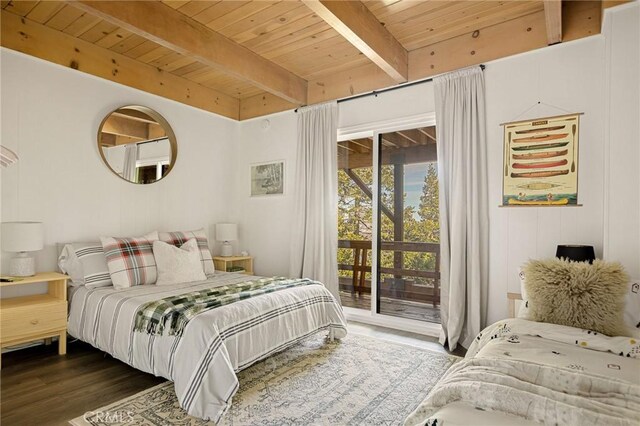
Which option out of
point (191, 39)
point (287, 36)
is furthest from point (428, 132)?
point (191, 39)

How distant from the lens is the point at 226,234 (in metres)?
4.48

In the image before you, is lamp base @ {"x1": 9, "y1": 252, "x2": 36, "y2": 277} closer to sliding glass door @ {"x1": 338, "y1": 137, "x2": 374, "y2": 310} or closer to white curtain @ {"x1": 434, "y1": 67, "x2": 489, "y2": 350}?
sliding glass door @ {"x1": 338, "y1": 137, "x2": 374, "y2": 310}

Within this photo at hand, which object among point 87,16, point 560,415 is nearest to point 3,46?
point 87,16

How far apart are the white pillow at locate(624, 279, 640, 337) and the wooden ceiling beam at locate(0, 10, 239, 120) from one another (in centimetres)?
450

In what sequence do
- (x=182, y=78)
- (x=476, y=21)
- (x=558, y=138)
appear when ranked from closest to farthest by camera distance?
(x=558, y=138) → (x=476, y=21) → (x=182, y=78)

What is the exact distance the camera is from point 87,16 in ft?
9.70

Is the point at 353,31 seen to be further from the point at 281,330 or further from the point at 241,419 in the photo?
the point at 241,419

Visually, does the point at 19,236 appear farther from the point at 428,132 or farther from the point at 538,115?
the point at 538,115

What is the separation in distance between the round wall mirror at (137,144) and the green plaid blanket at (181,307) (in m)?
1.83

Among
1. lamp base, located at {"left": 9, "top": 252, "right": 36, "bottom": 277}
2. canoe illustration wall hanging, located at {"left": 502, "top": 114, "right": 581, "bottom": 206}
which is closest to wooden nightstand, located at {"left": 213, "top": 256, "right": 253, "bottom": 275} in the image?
lamp base, located at {"left": 9, "top": 252, "right": 36, "bottom": 277}

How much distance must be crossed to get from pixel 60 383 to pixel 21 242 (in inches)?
44.9

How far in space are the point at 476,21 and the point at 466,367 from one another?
2875mm

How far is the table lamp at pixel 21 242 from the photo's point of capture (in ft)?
8.96

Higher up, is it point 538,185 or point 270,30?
point 270,30
